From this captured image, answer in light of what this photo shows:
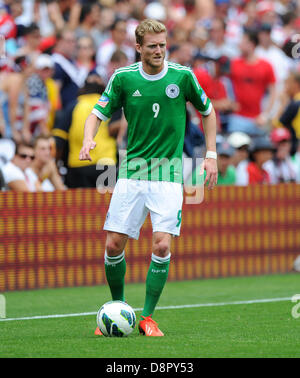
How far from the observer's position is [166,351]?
6914mm

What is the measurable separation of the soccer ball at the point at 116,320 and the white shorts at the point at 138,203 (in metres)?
0.65

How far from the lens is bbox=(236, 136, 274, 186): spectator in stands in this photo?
14.5 m

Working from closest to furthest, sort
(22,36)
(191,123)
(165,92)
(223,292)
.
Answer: (165,92)
(223,292)
(191,123)
(22,36)

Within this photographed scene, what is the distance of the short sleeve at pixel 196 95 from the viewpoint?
8.05m

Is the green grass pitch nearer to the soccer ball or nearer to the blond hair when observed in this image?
the soccer ball

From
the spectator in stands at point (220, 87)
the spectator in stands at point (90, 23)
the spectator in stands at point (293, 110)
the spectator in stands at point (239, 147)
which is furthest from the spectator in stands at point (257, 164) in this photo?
the spectator in stands at point (90, 23)

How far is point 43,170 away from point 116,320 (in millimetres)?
5588

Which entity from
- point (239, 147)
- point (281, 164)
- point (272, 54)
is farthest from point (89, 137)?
point (272, 54)

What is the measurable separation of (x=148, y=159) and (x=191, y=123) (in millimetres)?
5876

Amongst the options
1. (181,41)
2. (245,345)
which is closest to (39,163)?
(181,41)

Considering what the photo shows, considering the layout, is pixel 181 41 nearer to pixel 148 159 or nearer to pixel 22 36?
pixel 22 36

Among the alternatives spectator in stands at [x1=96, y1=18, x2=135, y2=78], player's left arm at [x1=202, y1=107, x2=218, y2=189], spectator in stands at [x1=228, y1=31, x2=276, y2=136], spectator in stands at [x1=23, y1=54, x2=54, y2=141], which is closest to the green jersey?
player's left arm at [x1=202, y1=107, x2=218, y2=189]

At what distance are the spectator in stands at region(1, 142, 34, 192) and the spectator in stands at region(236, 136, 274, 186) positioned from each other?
3659 millimetres

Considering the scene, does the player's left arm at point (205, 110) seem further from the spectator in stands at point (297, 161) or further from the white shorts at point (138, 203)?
the spectator in stands at point (297, 161)
